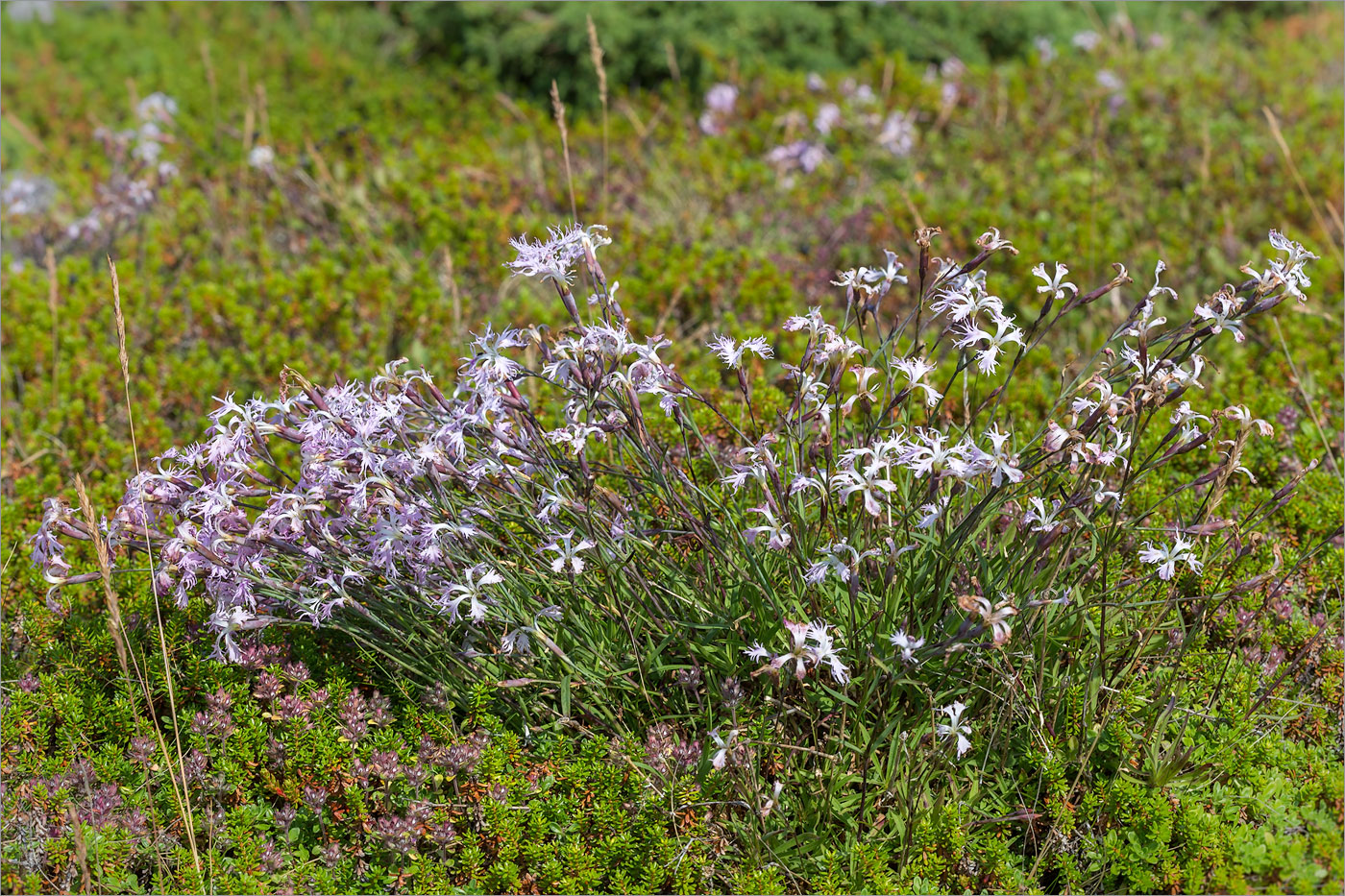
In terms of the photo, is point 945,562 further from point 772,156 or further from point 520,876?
point 772,156

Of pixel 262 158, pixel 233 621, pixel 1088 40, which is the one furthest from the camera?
pixel 1088 40

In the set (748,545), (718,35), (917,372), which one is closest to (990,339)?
(917,372)

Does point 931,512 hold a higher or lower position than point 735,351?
lower

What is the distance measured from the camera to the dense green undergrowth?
7.80 feet

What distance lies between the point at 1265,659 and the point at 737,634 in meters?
1.35

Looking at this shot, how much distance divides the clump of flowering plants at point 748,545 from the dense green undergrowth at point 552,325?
0.41 feet

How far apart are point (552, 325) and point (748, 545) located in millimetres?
2580

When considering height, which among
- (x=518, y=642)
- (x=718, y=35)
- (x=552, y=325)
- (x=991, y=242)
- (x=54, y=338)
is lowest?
(x=552, y=325)

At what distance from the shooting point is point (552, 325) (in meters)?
4.82

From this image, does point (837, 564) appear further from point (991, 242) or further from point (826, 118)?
point (826, 118)

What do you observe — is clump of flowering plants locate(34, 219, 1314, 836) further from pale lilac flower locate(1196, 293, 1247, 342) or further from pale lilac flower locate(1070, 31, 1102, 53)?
pale lilac flower locate(1070, 31, 1102, 53)

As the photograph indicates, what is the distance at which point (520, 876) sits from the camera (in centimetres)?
243

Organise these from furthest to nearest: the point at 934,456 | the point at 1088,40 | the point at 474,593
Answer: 1. the point at 1088,40
2. the point at 474,593
3. the point at 934,456

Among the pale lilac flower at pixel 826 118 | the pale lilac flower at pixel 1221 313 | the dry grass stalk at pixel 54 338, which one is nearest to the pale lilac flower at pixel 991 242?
the pale lilac flower at pixel 1221 313
